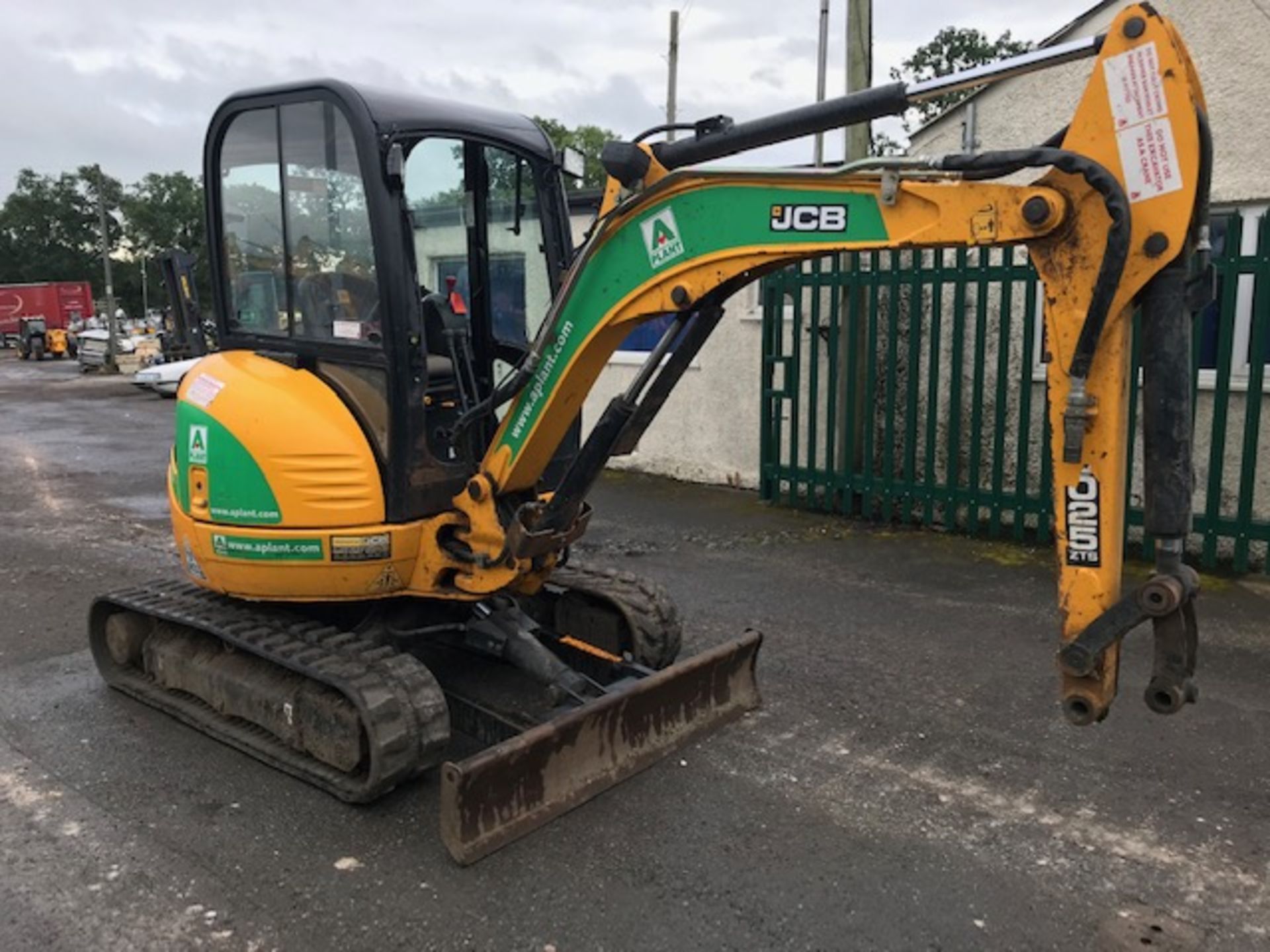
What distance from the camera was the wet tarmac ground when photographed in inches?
129

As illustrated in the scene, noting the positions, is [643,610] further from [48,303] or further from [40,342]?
[48,303]

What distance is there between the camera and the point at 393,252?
4.11 m

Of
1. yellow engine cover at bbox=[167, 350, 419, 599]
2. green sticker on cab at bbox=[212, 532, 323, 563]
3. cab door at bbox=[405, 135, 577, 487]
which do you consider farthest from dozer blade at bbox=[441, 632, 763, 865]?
cab door at bbox=[405, 135, 577, 487]

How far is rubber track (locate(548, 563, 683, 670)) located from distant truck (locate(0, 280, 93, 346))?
53109mm

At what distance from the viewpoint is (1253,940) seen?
3.18m

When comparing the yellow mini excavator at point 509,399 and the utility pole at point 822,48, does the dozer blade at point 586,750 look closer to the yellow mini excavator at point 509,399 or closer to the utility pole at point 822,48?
the yellow mini excavator at point 509,399

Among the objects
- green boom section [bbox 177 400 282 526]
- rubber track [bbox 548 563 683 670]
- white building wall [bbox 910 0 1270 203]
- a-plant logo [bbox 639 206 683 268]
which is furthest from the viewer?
white building wall [bbox 910 0 1270 203]

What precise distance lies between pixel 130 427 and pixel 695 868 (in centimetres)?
1622

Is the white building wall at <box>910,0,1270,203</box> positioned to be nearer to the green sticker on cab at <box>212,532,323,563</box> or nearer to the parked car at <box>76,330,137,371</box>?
the green sticker on cab at <box>212,532,323,563</box>

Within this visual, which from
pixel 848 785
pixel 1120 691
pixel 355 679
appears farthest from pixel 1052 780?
pixel 355 679

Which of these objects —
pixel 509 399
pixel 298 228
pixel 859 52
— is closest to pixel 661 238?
pixel 509 399

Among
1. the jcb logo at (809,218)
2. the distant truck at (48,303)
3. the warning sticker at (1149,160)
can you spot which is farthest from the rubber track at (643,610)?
the distant truck at (48,303)

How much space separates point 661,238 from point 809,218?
576 mm

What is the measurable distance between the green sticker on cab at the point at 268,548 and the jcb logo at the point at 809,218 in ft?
7.36
